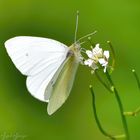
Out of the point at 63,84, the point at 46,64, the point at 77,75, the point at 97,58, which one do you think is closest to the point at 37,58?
the point at 46,64

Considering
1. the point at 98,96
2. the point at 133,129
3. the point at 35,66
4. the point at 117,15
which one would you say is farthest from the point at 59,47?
the point at 117,15

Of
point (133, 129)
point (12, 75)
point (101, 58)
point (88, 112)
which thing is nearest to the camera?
point (101, 58)

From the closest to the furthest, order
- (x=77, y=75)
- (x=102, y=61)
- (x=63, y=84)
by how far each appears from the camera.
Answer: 1. (x=102, y=61)
2. (x=63, y=84)
3. (x=77, y=75)

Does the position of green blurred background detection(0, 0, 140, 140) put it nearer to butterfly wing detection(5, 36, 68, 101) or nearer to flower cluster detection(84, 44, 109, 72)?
butterfly wing detection(5, 36, 68, 101)

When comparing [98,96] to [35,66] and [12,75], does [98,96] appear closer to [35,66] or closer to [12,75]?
[12,75]


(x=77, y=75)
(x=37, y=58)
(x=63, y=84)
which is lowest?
(x=77, y=75)

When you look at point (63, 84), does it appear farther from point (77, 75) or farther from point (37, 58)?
point (77, 75)

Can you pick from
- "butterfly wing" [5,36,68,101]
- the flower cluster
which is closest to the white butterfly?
"butterfly wing" [5,36,68,101]
